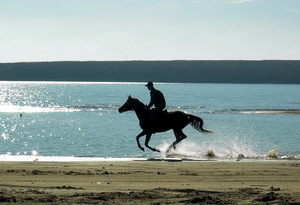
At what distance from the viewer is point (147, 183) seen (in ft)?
42.7

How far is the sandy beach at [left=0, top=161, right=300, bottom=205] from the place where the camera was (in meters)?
10.4

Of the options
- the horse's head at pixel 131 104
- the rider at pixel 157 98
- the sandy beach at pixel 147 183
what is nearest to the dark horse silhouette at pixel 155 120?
the horse's head at pixel 131 104

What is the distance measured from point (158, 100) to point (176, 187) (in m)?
10.3

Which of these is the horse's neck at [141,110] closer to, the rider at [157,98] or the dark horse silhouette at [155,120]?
the dark horse silhouette at [155,120]

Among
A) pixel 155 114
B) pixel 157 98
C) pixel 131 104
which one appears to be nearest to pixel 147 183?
pixel 157 98

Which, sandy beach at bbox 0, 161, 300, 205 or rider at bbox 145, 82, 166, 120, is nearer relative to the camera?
sandy beach at bbox 0, 161, 300, 205

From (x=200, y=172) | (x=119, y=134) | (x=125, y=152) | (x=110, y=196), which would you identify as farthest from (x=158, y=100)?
(x=119, y=134)

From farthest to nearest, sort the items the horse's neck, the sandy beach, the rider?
the horse's neck
the rider
the sandy beach

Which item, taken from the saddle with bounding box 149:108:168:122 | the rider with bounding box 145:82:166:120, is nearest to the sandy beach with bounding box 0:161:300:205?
the rider with bounding box 145:82:166:120

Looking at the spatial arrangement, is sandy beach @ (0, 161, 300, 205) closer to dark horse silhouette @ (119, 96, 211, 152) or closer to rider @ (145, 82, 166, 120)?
rider @ (145, 82, 166, 120)

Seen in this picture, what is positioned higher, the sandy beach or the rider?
the rider

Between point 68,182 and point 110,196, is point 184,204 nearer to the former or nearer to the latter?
point 110,196

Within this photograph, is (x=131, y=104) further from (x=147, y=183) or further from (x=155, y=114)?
(x=147, y=183)

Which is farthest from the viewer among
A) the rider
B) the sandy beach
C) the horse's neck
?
the horse's neck
